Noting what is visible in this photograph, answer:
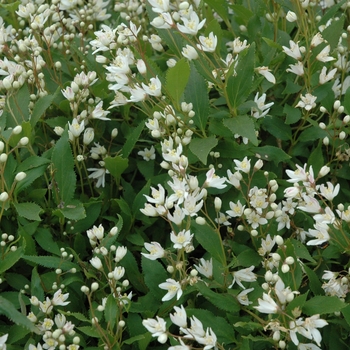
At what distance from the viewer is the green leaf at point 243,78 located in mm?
2068

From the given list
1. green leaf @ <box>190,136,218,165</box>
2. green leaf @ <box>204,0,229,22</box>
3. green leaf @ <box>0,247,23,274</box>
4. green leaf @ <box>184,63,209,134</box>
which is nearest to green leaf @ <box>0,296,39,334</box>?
green leaf @ <box>0,247,23,274</box>

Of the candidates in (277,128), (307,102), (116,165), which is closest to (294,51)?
(307,102)

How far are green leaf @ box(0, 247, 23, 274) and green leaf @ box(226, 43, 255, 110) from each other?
0.88 m

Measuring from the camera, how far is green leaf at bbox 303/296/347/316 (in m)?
1.69

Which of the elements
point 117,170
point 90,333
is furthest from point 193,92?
point 90,333

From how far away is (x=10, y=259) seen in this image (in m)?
1.90

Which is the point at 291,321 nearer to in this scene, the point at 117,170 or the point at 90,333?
the point at 90,333

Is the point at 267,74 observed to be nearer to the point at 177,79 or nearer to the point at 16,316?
the point at 177,79

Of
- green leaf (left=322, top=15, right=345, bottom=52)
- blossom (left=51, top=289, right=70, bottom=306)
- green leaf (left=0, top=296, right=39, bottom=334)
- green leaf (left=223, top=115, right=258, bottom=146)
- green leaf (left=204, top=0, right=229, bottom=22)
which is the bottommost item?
blossom (left=51, top=289, right=70, bottom=306)

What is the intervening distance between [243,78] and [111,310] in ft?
2.95

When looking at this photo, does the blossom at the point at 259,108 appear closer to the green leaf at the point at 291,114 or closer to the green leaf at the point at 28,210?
the green leaf at the point at 291,114

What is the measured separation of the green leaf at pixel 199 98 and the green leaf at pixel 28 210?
63 cm

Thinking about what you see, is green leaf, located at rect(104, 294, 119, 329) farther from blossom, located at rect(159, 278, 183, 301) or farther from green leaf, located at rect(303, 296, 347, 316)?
green leaf, located at rect(303, 296, 347, 316)

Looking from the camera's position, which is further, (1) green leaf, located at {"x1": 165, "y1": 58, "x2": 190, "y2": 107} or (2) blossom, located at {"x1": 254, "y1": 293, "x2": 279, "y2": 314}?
(1) green leaf, located at {"x1": 165, "y1": 58, "x2": 190, "y2": 107}
